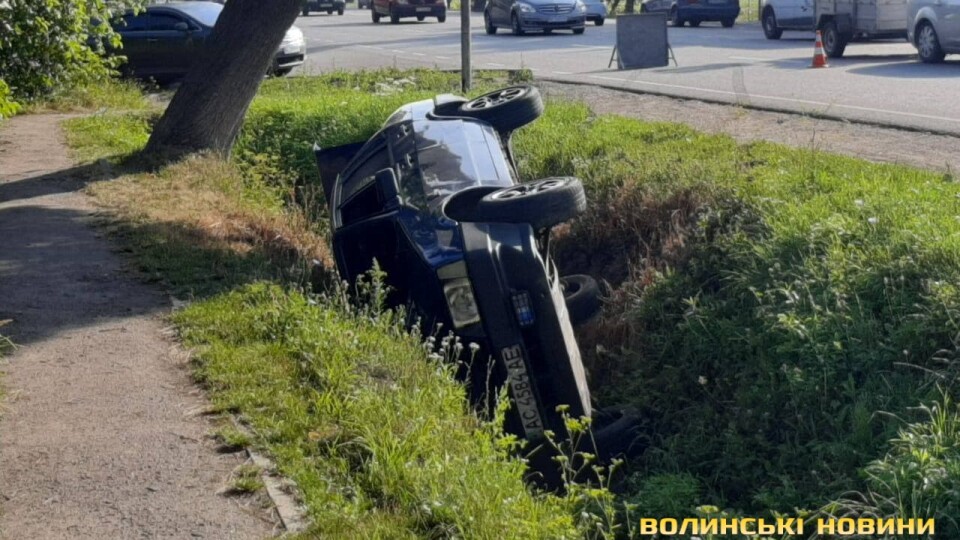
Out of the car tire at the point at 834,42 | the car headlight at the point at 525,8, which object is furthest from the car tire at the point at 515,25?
the car tire at the point at 834,42

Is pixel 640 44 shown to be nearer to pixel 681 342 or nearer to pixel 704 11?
pixel 681 342

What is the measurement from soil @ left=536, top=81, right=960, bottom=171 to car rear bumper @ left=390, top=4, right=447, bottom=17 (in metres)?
27.9

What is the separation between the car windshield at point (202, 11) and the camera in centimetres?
2348

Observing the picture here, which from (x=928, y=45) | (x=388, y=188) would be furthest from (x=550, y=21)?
(x=388, y=188)

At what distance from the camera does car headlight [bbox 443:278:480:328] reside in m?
7.31

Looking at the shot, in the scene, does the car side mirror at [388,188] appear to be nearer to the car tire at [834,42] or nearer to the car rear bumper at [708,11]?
the car tire at [834,42]

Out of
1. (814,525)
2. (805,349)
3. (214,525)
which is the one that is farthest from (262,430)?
(805,349)

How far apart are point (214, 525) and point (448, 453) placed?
3.42ft

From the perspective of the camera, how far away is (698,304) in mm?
8578

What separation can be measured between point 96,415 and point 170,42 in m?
17.9

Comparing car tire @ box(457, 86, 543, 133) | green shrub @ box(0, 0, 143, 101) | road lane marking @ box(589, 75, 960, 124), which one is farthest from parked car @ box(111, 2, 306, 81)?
car tire @ box(457, 86, 543, 133)

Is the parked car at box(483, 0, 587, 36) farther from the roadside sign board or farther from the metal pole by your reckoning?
the metal pole

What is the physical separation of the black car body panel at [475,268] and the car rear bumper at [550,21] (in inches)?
967

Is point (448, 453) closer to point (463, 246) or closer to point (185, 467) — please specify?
point (185, 467)
